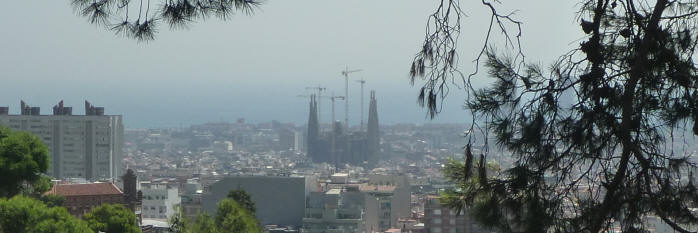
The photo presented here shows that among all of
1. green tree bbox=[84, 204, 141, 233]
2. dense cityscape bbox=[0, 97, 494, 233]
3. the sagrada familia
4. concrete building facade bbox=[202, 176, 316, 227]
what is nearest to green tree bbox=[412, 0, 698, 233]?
dense cityscape bbox=[0, 97, 494, 233]

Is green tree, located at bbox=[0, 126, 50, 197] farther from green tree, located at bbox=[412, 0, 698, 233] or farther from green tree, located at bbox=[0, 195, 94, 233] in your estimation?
green tree, located at bbox=[412, 0, 698, 233]

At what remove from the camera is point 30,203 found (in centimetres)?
1165

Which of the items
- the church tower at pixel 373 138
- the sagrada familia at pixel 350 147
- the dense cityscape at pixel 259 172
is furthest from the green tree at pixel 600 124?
the sagrada familia at pixel 350 147

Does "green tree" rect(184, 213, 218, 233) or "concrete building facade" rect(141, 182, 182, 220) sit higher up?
"green tree" rect(184, 213, 218, 233)

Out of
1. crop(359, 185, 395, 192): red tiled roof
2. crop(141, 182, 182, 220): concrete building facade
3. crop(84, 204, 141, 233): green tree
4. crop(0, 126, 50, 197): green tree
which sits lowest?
crop(141, 182, 182, 220): concrete building facade

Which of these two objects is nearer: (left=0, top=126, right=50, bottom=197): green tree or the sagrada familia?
(left=0, top=126, right=50, bottom=197): green tree

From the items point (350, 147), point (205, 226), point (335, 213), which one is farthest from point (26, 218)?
point (350, 147)

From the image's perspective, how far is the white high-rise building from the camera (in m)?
70.8

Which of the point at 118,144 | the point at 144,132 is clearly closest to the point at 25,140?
the point at 118,144

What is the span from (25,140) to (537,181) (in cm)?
1106

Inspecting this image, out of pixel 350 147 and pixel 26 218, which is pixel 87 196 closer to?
pixel 26 218

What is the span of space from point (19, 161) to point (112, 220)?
5.71ft

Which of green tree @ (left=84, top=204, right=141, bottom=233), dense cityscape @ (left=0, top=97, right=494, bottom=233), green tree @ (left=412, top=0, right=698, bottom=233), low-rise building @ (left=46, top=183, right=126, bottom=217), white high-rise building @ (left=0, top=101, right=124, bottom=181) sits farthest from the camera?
white high-rise building @ (left=0, top=101, right=124, bottom=181)

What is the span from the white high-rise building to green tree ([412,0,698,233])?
66.2 metres
